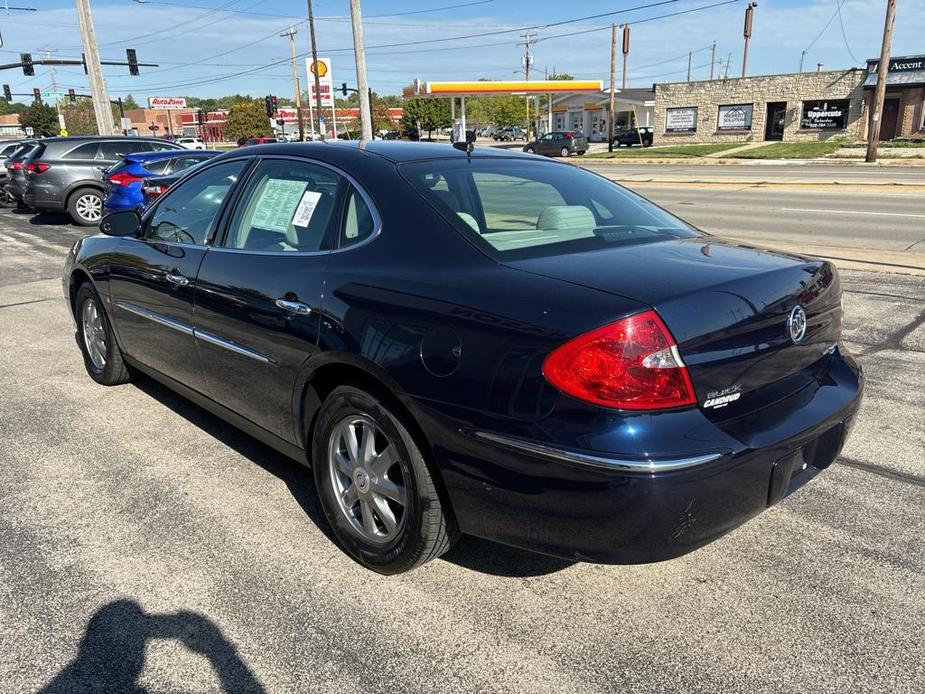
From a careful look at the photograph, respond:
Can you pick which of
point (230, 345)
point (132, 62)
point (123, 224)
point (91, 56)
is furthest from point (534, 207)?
point (132, 62)

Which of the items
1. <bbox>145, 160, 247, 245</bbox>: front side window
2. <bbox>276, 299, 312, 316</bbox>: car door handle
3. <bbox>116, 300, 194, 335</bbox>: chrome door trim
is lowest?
<bbox>116, 300, 194, 335</bbox>: chrome door trim

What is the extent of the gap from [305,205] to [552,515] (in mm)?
1807

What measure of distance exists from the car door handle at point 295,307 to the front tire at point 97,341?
2313mm

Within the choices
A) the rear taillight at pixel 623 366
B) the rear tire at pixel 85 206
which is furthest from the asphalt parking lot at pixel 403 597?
the rear tire at pixel 85 206

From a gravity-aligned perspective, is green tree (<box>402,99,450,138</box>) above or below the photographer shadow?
above

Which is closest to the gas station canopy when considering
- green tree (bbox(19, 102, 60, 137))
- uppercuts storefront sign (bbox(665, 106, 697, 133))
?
uppercuts storefront sign (bbox(665, 106, 697, 133))

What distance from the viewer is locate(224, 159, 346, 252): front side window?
316 centimetres

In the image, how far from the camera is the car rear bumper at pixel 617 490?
2166 millimetres

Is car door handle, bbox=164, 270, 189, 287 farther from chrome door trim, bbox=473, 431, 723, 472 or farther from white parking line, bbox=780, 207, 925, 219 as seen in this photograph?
white parking line, bbox=780, 207, 925, 219

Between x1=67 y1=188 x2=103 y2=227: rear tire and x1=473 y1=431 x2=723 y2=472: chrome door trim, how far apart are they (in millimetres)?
15611

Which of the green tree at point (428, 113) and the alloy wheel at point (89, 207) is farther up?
the green tree at point (428, 113)

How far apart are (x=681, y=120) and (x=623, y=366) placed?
172ft

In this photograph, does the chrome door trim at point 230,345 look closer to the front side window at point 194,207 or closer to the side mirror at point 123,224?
the front side window at point 194,207

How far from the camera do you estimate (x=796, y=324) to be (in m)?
2.62
